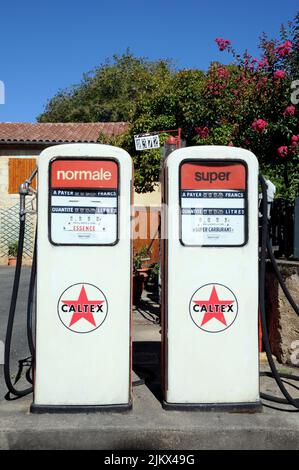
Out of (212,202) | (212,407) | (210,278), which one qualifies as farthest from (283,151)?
(212,407)

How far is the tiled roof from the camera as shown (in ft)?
68.4

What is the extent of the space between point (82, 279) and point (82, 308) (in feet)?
0.63

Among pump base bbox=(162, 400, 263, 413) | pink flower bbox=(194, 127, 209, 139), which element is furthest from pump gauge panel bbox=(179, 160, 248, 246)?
pink flower bbox=(194, 127, 209, 139)

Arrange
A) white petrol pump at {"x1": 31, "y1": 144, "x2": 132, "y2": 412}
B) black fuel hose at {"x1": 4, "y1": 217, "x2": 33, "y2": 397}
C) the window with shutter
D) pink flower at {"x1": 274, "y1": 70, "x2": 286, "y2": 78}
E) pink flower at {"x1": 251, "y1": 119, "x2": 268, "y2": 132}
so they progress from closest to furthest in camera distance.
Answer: white petrol pump at {"x1": 31, "y1": 144, "x2": 132, "y2": 412} → black fuel hose at {"x1": 4, "y1": 217, "x2": 33, "y2": 397} → pink flower at {"x1": 251, "y1": 119, "x2": 268, "y2": 132} → pink flower at {"x1": 274, "y1": 70, "x2": 286, "y2": 78} → the window with shutter

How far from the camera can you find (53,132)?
2242cm

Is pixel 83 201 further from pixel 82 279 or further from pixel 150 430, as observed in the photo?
pixel 150 430

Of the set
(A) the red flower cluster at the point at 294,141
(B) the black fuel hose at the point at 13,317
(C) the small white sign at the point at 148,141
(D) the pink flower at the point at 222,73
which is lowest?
(B) the black fuel hose at the point at 13,317

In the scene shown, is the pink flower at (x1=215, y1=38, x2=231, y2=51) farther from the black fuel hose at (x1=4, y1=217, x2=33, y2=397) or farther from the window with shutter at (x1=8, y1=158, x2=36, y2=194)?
the window with shutter at (x1=8, y1=158, x2=36, y2=194)

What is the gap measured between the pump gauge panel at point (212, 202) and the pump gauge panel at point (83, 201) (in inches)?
18.5

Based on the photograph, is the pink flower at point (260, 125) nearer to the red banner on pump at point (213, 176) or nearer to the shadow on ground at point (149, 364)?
the shadow on ground at point (149, 364)

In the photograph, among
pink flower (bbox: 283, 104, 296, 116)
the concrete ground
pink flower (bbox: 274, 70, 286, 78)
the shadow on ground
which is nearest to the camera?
the concrete ground

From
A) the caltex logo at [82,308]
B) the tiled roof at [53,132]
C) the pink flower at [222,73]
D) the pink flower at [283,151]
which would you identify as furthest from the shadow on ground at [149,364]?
the tiled roof at [53,132]

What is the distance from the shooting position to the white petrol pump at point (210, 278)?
11.7 feet

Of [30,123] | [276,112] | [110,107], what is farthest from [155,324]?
[110,107]
